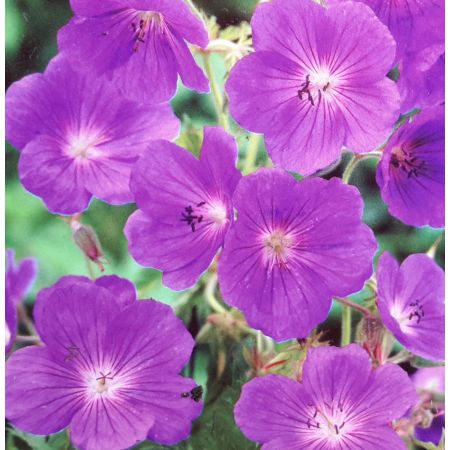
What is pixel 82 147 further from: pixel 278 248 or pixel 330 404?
pixel 330 404

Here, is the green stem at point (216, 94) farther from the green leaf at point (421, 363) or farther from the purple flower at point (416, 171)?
the green leaf at point (421, 363)

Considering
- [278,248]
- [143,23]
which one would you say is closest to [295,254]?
[278,248]

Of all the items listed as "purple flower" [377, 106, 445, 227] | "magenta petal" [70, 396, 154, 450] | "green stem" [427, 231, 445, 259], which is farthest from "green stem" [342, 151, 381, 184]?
"magenta petal" [70, 396, 154, 450]

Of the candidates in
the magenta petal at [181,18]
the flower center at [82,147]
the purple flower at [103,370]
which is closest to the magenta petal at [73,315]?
the purple flower at [103,370]

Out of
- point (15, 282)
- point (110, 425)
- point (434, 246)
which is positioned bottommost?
point (110, 425)

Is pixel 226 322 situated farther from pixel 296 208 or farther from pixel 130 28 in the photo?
pixel 130 28

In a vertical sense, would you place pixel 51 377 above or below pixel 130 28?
below

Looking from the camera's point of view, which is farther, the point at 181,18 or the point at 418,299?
the point at 418,299

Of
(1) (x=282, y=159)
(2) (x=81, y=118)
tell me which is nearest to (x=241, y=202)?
(1) (x=282, y=159)
